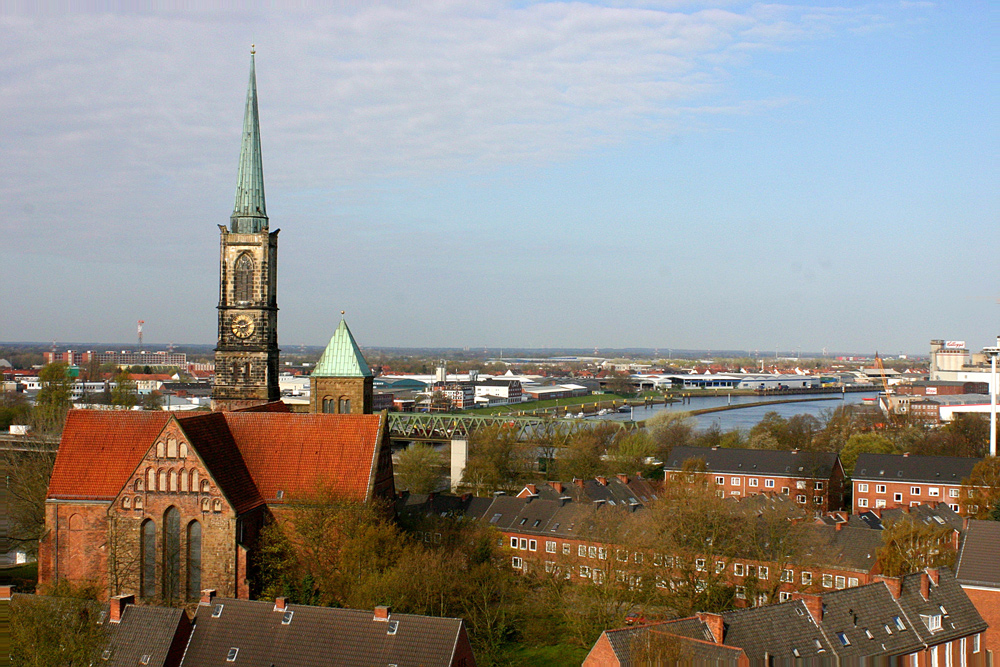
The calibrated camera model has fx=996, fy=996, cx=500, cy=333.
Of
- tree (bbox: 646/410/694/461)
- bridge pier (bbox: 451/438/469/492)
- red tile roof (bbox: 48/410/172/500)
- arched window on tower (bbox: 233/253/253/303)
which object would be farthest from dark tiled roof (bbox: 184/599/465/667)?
tree (bbox: 646/410/694/461)

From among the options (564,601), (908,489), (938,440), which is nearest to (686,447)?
(908,489)

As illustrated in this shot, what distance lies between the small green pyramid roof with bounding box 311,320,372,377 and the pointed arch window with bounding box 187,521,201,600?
15.6 metres

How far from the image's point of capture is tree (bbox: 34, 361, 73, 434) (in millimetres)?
85537

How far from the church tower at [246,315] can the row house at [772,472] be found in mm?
35571

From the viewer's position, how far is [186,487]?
41.7 meters

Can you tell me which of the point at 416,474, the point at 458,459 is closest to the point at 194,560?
the point at 416,474

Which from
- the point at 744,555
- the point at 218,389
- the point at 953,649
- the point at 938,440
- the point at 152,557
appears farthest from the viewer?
the point at 938,440

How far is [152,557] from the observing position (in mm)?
42219

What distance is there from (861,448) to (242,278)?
63728 millimetres

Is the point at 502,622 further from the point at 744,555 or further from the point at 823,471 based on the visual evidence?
the point at 823,471

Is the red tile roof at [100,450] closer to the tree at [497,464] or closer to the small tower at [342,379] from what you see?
the small tower at [342,379]

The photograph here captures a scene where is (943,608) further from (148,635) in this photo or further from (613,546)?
(148,635)

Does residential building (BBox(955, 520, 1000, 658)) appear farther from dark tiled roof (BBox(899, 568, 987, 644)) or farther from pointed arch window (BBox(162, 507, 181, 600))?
pointed arch window (BBox(162, 507, 181, 600))

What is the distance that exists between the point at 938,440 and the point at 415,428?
2745 inches
